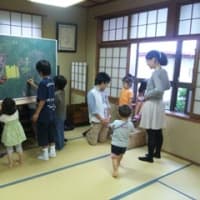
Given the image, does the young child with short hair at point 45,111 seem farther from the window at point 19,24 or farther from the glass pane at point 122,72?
the glass pane at point 122,72

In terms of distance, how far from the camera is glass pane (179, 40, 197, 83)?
346cm

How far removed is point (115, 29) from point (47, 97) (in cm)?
236

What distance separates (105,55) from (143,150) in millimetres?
2201

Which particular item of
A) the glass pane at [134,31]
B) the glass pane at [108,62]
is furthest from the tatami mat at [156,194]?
the glass pane at [108,62]

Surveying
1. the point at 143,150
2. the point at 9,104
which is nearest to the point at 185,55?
the point at 143,150

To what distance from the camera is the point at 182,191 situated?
2564mm

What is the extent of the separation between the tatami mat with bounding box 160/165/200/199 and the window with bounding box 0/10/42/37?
11.8ft

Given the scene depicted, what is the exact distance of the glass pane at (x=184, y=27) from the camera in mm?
3434

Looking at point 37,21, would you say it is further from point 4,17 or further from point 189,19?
point 189,19

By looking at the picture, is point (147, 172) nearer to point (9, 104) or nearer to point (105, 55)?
point (9, 104)

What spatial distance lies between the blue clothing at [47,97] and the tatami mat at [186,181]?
163 centimetres

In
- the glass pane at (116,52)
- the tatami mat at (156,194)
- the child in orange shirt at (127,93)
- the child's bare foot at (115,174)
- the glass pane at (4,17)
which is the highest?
the glass pane at (4,17)

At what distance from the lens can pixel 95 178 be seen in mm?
2748

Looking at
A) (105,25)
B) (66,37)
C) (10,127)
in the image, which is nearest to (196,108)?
(10,127)
